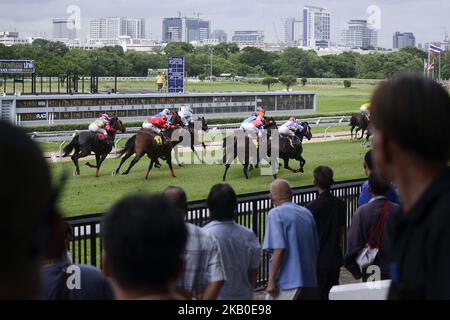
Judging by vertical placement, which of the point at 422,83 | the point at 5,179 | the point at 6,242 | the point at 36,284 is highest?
the point at 422,83

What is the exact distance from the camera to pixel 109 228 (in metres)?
2.16

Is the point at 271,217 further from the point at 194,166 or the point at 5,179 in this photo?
the point at 194,166

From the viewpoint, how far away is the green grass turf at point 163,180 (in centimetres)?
1477

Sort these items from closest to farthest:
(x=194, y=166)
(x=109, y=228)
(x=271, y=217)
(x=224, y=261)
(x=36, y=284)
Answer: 1. (x=36, y=284)
2. (x=109, y=228)
3. (x=224, y=261)
4. (x=271, y=217)
5. (x=194, y=166)

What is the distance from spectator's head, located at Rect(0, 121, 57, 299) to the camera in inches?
52.7

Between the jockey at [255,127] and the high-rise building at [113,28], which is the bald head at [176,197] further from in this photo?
the high-rise building at [113,28]

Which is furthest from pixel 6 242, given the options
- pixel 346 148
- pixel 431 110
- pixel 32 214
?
pixel 346 148

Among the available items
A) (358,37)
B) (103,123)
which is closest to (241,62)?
(103,123)

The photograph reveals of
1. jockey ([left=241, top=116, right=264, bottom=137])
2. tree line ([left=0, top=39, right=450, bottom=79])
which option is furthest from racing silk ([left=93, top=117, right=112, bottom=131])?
tree line ([left=0, top=39, right=450, bottom=79])

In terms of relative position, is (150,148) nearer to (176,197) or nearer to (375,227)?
(375,227)

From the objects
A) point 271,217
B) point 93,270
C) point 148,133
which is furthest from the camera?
point 148,133

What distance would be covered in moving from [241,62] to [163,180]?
62893mm

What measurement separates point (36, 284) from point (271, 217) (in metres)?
3.32

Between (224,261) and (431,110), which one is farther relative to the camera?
(224,261)
